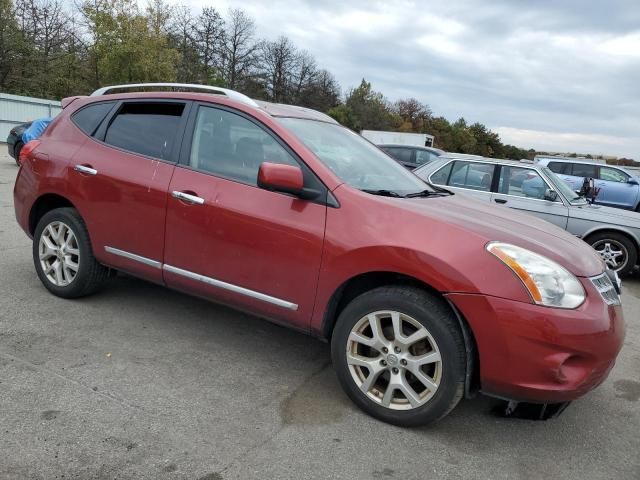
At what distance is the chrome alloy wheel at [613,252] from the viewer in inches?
305

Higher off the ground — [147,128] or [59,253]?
[147,128]

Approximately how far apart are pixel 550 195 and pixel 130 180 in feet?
20.2

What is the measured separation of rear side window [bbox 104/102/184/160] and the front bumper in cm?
237

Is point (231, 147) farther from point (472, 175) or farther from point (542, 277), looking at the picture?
point (472, 175)

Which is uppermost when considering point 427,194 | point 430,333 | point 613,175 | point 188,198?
point 613,175

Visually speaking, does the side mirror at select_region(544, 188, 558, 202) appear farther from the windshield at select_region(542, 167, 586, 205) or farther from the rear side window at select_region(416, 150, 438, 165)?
the rear side window at select_region(416, 150, 438, 165)

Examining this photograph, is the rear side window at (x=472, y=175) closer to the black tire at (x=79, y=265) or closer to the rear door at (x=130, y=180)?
the rear door at (x=130, y=180)

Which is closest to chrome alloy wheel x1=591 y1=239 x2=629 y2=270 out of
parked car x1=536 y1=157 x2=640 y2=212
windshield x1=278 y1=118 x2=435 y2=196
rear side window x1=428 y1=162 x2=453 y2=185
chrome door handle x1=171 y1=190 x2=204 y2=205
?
rear side window x1=428 y1=162 x2=453 y2=185

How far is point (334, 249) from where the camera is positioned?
3090 mm

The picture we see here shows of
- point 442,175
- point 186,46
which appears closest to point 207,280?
point 442,175

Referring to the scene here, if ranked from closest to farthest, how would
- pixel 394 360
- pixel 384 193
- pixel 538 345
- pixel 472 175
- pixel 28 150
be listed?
pixel 538 345 → pixel 394 360 → pixel 384 193 → pixel 28 150 → pixel 472 175

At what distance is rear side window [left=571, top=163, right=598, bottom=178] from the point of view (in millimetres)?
15320

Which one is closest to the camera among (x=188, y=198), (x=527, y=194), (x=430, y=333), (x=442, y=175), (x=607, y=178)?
(x=430, y=333)

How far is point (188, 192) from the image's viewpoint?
11.9 feet
